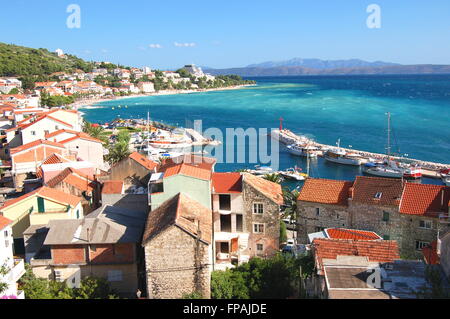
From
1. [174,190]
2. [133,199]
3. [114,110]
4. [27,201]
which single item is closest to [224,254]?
[174,190]

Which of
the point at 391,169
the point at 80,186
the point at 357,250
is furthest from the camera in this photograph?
the point at 391,169

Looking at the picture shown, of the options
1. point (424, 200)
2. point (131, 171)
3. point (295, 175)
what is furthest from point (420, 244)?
point (295, 175)

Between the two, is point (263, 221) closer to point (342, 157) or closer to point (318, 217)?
point (318, 217)

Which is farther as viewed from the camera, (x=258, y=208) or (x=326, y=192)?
(x=326, y=192)

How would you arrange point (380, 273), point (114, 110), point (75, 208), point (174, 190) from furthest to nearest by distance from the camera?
point (114, 110) → point (75, 208) → point (174, 190) → point (380, 273)

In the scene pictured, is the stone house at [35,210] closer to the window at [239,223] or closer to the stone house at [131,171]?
the stone house at [131,171]

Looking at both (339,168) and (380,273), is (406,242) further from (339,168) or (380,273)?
(339,168)
